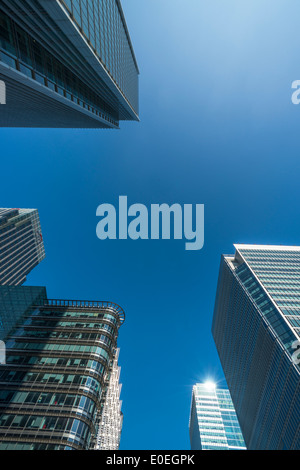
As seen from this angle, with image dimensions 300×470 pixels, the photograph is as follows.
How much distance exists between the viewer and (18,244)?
113812 millimetres

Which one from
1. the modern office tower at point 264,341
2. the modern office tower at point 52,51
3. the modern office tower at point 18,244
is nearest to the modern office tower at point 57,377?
the modern office tower at point 264,341

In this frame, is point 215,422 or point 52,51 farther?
point 215,422

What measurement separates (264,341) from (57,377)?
58.8 metres

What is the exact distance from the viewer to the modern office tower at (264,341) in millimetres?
52062

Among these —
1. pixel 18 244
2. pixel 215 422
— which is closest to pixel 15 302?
pixel 18 244

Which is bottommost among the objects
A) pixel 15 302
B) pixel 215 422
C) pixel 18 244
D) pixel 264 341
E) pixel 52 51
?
pixel 215 422

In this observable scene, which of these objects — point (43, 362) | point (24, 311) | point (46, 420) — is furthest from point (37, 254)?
point (46, 420)

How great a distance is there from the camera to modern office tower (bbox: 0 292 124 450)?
95.3 ft

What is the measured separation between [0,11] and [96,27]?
1694 cm

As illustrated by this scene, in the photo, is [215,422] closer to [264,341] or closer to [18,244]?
[264,341]

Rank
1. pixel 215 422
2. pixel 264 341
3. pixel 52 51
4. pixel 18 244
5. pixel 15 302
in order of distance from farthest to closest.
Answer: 1. pixel 18 244
2. pixel 215 422
3. pixel 264 341
4. pixel 15 302
5. pixel 52 51

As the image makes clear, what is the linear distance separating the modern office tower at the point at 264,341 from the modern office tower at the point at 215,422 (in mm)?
27002

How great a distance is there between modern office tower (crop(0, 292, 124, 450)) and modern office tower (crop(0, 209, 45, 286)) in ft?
218

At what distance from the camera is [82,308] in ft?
168
